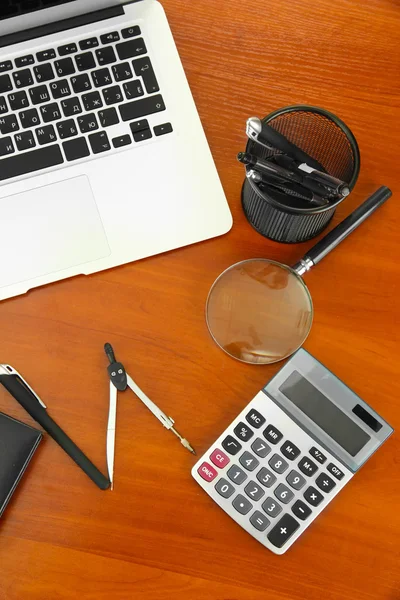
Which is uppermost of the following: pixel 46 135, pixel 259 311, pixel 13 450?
pixel 46 135

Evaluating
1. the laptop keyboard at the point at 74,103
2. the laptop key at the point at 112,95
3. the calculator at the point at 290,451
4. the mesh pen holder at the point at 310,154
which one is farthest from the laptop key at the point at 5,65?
the calculator at the point at 290,451

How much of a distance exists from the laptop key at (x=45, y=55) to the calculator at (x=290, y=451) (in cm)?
40

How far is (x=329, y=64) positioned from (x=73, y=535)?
57 centimetres

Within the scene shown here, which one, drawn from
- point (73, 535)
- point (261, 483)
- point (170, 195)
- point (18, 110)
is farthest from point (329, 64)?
point (73, 535)

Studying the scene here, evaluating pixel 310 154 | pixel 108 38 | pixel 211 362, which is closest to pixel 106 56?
pixel 108 38

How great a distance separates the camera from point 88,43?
597 mm

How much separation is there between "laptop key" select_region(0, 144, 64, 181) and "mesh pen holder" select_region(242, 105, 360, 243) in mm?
199

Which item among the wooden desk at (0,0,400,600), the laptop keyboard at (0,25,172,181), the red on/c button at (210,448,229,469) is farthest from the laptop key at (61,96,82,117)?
the red on/c button at (210,448,229,469)

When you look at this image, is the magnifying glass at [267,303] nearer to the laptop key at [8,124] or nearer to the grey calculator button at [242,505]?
the grey calculator button at [242,505]

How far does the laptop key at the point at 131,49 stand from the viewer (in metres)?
0.59

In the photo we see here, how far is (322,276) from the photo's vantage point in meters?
0.60

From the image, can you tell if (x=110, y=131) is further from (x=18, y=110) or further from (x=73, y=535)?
(x=73, y=535)

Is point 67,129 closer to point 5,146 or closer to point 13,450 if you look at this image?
point 5,146

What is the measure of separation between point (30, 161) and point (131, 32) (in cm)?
17
